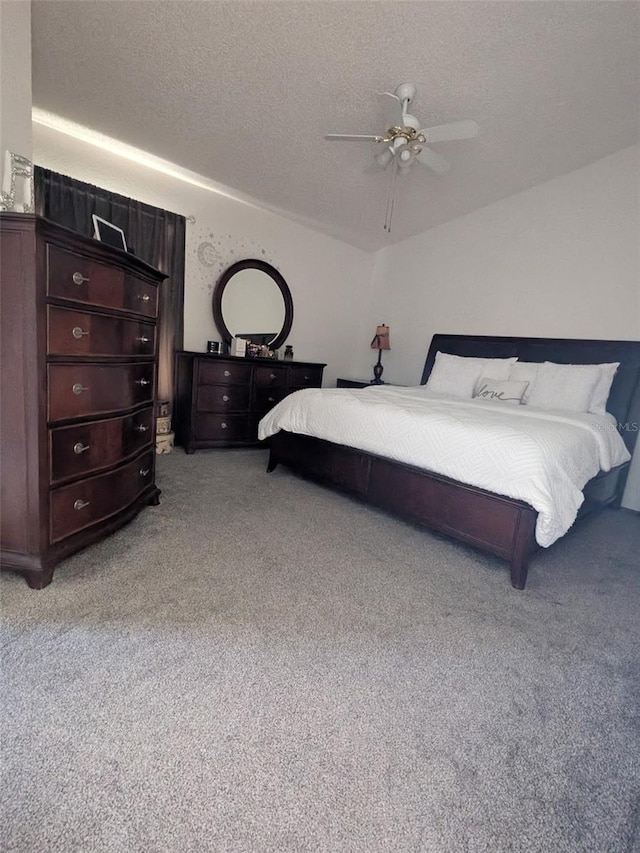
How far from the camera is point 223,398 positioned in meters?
3.66

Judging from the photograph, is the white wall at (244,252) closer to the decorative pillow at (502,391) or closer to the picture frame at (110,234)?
the picture frame at (110,234)

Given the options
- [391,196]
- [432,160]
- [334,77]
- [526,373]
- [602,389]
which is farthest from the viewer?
[391,196]

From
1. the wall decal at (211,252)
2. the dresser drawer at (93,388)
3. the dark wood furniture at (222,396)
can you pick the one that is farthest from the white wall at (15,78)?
the wall decal at (211,252)

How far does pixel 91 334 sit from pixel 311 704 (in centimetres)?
158

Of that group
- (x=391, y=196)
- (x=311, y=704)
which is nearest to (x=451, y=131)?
(x=391, y=196)

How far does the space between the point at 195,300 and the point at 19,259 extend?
2608 millimetres

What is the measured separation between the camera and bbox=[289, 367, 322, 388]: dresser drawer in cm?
411

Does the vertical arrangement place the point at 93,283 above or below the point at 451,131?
below

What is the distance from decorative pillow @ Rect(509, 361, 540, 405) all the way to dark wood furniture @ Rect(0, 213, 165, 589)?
9.51 feet

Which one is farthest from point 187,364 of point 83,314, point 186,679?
point 186,679

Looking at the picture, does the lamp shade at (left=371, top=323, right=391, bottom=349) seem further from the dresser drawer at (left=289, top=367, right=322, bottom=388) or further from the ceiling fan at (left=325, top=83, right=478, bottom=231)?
the ceiling fan at (left=325, top=83, right=478, bottom=231)

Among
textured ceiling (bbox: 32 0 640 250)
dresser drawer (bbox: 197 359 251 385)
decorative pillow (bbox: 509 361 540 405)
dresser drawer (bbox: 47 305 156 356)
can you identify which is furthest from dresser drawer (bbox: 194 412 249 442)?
decorative pillow (bbox: 509 361 540 405)

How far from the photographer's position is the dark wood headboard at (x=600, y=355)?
120 inches

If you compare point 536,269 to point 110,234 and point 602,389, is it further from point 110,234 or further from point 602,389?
point 110,234
